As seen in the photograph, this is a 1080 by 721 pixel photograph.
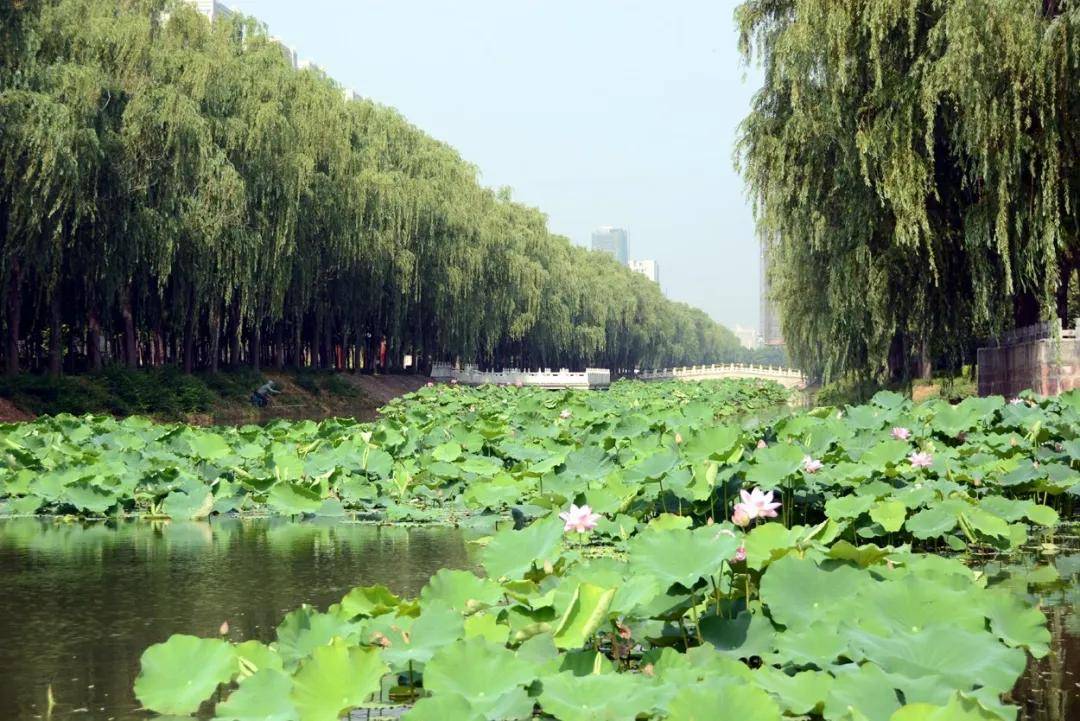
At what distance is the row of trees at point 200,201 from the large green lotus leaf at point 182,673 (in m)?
15.0

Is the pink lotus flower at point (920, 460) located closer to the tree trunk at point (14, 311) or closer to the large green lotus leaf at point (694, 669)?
the large green lotus leaf at point (694, 669)

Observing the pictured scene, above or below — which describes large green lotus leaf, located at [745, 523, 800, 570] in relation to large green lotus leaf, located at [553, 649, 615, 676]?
above

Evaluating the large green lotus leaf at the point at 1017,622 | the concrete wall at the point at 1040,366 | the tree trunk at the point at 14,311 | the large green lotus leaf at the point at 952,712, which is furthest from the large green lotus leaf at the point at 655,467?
the tree trunk at the point at 14,311

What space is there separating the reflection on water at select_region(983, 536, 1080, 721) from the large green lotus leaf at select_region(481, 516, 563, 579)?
1287mm

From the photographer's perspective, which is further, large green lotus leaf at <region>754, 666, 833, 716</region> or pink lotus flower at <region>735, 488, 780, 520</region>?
pink lotus flower at <region>735, 488, 780, 520</region>

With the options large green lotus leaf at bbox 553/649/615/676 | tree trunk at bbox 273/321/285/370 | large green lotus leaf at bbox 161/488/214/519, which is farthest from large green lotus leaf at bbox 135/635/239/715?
tree trunk at bbox 273/321/285/370

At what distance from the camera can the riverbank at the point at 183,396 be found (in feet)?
59.3

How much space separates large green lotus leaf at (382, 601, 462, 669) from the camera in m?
2.65

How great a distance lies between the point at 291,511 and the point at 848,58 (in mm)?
9052

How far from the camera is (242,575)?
4902mm

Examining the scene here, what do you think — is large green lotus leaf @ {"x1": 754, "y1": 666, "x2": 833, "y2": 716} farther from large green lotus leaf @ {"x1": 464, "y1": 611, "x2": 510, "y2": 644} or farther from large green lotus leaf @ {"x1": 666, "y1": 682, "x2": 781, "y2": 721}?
large green lotus leaf @ {"x1": 464, "y1": 611, "x2": 510, "y2": 644}

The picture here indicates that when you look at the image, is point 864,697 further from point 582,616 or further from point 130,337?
point 130,337

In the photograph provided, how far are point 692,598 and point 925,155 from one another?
10949mm

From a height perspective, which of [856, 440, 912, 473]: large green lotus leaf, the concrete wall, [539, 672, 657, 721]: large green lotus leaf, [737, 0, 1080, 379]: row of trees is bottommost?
[539, 672, 657, 721]: large green lotus leaf
